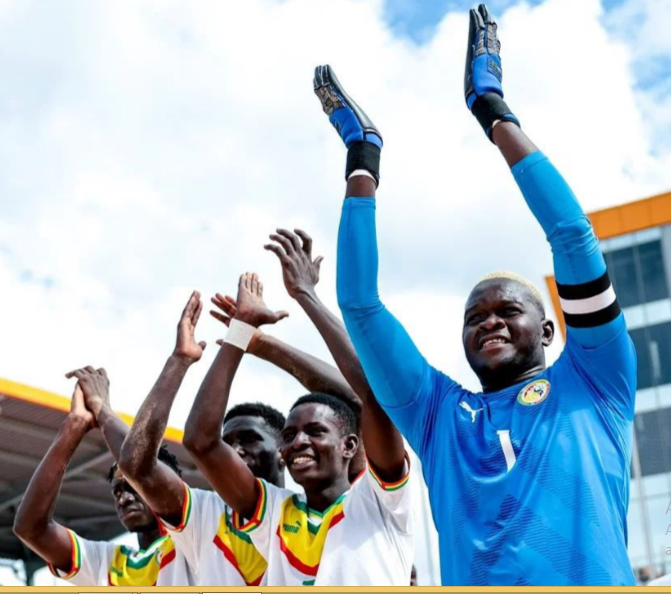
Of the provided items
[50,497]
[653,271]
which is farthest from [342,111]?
[653,271]

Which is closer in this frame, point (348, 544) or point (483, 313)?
point (483, 313)

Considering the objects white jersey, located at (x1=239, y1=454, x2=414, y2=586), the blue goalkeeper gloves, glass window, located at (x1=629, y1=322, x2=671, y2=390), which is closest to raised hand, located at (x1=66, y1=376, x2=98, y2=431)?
white jersey, located at (x1=239, y1=454, x2=414, y2=586)

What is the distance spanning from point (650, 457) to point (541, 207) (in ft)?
89.4

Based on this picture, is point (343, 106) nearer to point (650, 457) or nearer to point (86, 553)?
point (86, 553)

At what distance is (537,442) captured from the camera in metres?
3.07

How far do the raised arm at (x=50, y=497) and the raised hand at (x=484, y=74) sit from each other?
3022mm

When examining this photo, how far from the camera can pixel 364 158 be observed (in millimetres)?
3709

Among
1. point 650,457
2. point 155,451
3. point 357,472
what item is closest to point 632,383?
point 357,472

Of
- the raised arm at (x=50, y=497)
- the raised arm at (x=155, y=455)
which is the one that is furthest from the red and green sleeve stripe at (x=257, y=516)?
the raised arm at (x=50, y=497)

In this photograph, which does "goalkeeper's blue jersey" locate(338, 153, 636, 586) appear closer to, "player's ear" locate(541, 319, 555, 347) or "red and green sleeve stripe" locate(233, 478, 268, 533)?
"player's ear" locate(541, 319, 555, 347)

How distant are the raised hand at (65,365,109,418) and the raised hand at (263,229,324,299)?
1.65 m

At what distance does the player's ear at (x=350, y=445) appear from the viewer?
4395 millimetres

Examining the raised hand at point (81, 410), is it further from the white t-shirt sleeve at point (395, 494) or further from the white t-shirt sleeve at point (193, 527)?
the white t-shirt sleeve at point (395, 494)

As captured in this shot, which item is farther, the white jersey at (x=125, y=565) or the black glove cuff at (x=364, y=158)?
the white jersey at (x=125, y=565)
